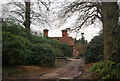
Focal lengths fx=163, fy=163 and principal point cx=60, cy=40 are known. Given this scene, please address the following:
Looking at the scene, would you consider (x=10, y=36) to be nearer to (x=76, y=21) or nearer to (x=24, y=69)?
(x=24, y=69)

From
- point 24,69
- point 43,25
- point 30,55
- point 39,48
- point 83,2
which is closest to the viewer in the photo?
point 83,2

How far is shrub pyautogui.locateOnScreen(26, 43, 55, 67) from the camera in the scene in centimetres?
1287

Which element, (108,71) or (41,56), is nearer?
(108,71)

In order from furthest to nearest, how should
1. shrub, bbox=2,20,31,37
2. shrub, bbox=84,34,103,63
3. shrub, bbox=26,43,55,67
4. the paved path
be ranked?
shrub, bbox=84,34,103,63, shrub, bbox=26,43,55,67, shrub, bbox=2,20,31,37, the paved path

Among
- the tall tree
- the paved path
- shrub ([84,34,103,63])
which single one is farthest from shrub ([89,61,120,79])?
shrub ([84,34,103,63])

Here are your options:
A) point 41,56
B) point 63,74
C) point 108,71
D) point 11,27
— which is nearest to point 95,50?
point 41,56

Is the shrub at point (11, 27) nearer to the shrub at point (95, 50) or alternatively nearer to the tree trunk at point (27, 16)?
the tree trunk at point (27, 16)

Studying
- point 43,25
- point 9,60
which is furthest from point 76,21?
point 43,25

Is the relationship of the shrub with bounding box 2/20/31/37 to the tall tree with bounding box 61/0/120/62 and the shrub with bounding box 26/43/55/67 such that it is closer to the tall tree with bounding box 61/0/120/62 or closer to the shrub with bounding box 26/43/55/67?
the shrub with bounding box 26/43/55/67

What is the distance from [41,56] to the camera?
43.7 feet

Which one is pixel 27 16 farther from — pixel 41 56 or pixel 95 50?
pixel 95 50

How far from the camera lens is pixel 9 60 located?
902 centimetres

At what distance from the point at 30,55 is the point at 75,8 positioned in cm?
592

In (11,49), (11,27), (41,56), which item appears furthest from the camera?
(41,56)
